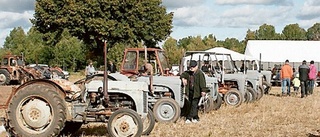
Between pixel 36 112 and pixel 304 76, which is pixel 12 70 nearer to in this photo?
pixel 304 76

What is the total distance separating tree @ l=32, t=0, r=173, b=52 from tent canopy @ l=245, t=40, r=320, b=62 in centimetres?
1071

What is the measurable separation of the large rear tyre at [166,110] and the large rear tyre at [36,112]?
3619mm

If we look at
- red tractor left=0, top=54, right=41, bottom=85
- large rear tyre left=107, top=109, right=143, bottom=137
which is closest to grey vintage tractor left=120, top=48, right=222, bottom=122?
large rear tyre left=107, top=109, right=143, bottom=137

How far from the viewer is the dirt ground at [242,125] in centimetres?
1055

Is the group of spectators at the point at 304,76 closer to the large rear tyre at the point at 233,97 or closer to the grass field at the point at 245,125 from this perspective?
the large rear tyre at the point at 233,97

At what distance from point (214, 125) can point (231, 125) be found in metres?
0.36

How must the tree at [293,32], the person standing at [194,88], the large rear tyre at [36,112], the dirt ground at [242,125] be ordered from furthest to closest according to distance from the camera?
the tree at [293,32] < the person standing at [194,88] < the dirt ground at [242,125] < the large rear tyre at [36,112]

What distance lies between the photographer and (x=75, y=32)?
141 ft

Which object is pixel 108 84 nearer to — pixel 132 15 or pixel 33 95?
pixel 33 95

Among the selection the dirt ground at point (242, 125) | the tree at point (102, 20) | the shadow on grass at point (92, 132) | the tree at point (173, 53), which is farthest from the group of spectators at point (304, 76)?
the tree at point (173, 53)

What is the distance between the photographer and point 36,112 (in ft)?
29.5

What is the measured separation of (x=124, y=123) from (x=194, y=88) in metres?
3.61

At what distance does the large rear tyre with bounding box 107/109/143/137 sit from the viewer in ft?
29.9

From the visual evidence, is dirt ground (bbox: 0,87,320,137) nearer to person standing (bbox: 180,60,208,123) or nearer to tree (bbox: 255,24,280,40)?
person standing (bbox: 180,60,208,123)
